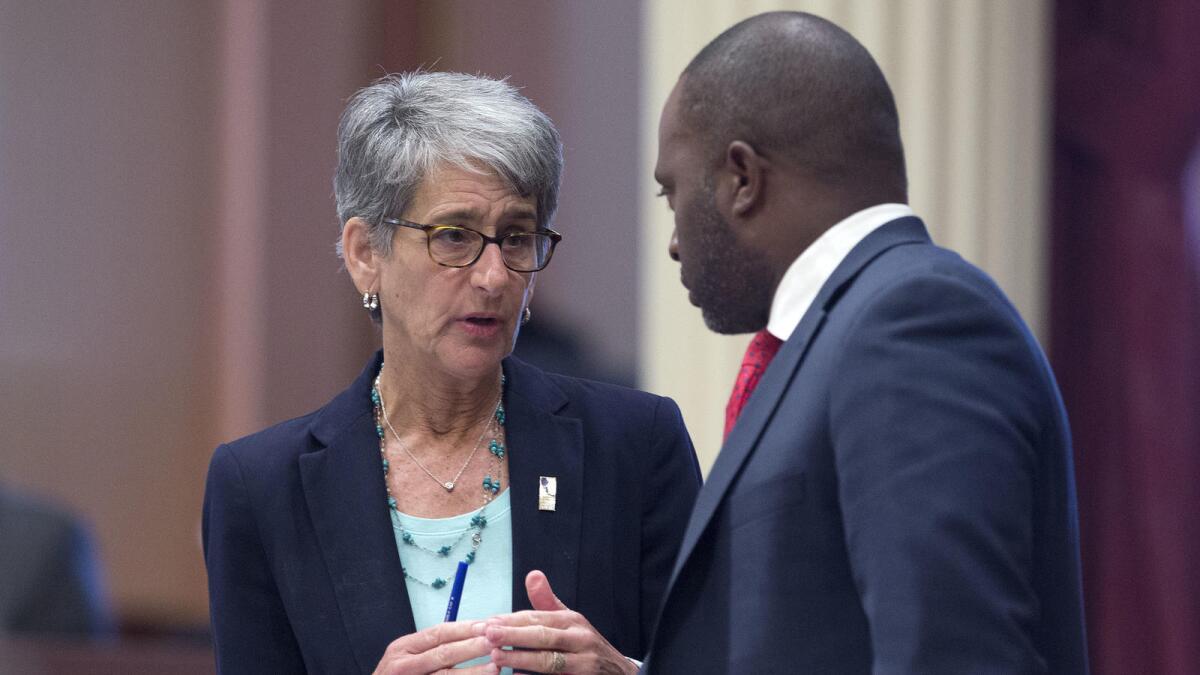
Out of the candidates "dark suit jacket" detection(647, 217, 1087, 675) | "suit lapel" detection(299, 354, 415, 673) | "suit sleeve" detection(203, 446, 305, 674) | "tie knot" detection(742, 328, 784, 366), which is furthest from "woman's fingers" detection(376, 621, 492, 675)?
"tie knot" detection(742, 328, 784, 366)

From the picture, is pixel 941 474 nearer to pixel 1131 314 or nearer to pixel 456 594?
pixel 456 594

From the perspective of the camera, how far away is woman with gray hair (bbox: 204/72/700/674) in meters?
1.81

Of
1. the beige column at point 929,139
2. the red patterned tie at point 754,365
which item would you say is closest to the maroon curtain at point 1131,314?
the beige column at point 929,139

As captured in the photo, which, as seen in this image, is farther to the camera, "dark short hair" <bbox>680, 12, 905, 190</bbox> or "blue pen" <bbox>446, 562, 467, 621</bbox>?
"blue pen" <bbox>446, 562, 467, 621</bbox>

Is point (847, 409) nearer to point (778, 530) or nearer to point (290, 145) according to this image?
point (778, 530)

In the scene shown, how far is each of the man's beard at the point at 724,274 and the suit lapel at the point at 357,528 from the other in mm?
627

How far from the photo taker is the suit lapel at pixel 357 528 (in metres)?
1.78

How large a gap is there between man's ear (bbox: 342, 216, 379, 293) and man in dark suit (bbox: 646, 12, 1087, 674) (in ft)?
1.99

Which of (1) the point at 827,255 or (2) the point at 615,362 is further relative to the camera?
(2) the point at 615,362

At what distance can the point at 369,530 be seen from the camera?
1832 mm

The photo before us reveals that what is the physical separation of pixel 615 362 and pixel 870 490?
8.79ft

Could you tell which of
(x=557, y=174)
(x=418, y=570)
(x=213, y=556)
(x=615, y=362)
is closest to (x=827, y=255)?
(x=557, y=174)

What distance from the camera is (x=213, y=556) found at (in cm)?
184

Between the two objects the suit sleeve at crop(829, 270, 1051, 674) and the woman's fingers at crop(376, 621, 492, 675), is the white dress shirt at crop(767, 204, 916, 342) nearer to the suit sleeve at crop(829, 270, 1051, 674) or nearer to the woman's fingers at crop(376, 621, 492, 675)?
the suit sleeve at crop(829, 270, 1051, 674)
